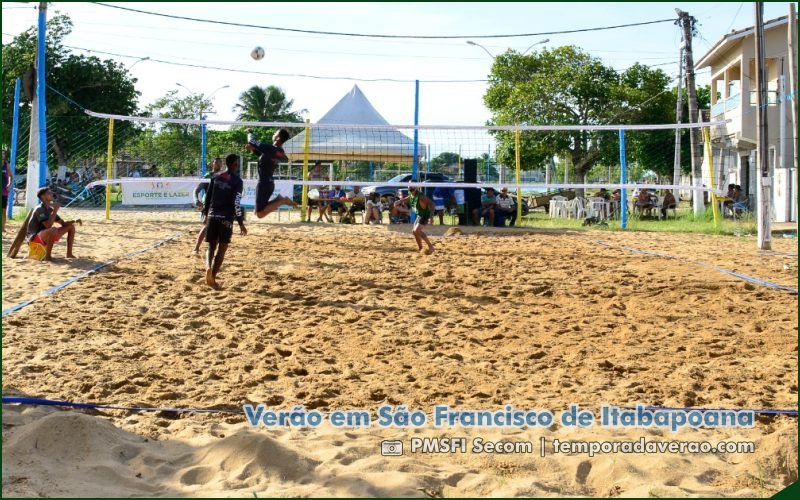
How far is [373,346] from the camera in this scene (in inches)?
242

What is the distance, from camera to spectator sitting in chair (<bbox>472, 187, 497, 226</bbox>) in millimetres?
17547

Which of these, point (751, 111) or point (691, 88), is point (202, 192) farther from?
point (691, 88)

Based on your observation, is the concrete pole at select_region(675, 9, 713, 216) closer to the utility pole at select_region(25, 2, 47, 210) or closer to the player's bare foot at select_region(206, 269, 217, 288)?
the utility pole at select_region(25, 2, 47, 210)

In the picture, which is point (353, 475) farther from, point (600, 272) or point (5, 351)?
point (600, 272)

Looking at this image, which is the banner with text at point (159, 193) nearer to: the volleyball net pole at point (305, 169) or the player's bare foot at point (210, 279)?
the volleyball net pole at point (305, 169)

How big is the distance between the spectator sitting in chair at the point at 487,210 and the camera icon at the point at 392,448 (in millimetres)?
13624

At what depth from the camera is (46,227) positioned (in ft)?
32.5

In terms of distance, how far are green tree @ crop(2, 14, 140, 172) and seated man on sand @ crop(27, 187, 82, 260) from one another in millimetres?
16911

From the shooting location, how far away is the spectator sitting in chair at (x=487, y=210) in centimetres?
1755

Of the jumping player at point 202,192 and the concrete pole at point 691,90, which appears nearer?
the jumping player at point 202,192

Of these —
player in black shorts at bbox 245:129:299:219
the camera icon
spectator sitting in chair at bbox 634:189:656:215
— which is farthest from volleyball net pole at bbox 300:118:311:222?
the camera icon

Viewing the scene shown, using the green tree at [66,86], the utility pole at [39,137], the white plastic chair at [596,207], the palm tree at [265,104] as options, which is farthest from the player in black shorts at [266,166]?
the palm tree at [265,104]

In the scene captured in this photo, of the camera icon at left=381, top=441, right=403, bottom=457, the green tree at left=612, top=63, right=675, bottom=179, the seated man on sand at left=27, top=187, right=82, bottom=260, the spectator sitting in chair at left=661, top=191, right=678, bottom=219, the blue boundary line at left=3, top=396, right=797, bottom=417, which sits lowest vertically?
the camera icon at left=381, top=441, right=403, bottom=457

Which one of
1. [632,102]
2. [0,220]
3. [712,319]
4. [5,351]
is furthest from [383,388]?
[632,102]
